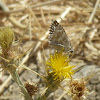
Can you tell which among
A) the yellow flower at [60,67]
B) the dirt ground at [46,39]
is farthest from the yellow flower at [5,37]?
the dirt ground at [46,39]

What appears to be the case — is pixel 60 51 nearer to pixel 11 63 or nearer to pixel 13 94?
pixel 11 63

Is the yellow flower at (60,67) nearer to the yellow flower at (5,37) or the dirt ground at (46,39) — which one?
the yellow flower at (5,37)

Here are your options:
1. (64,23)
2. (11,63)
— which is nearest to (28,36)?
(64,23)

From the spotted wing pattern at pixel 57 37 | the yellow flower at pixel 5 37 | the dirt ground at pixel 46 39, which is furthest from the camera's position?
the dirt ground at pixel 46 39

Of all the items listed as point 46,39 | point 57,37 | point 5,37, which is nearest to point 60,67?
point 57,37

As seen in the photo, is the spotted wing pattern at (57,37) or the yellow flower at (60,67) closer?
the yellow flower at (60,67)

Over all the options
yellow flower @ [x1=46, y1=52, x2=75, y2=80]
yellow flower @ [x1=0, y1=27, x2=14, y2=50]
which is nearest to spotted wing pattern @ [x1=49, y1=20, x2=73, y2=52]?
yellow flower @ [x1=46, y1=52, x2=75, y2=80]
